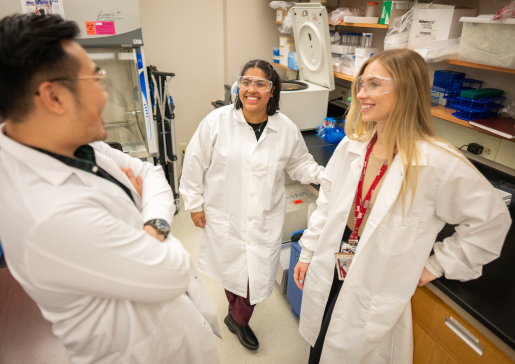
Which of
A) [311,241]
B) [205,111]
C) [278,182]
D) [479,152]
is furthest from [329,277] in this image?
[205,111]

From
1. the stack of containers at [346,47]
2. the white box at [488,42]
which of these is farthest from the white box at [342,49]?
the white box at [488,42]

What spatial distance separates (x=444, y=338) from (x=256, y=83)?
49.7 inches

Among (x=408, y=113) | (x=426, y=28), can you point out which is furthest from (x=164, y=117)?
(x=408, y=113)

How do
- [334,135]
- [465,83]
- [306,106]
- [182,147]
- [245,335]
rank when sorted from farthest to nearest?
[182,147] < [306,106] < [334,135] < [245,335] < [465,83]

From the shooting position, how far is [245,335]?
6.18 feet

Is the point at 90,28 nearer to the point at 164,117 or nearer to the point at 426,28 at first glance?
the point at 164,117

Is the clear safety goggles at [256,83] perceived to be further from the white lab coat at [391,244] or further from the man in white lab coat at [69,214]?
the man in white lab coat at [69,214]

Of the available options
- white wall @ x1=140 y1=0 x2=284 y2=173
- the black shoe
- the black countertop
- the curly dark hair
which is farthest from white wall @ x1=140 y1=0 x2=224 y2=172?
the black countertop

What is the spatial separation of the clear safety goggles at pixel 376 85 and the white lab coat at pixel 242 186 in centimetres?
56

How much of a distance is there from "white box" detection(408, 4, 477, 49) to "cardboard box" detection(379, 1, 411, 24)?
5.1 inches

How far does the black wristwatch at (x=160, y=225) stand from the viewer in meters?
0.88

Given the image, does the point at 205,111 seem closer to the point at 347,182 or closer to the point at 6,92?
the point at 347,182

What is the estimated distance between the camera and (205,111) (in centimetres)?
345

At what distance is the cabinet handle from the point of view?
984mm
